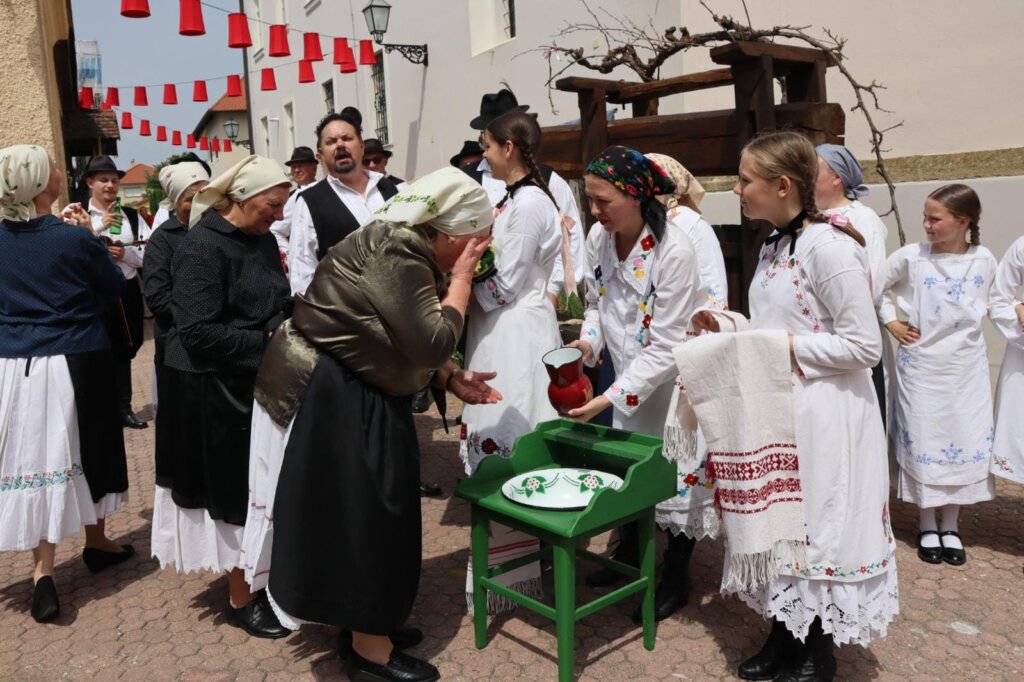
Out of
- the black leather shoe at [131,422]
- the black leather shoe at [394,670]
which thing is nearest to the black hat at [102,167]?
the black leather shoe at [131,422]

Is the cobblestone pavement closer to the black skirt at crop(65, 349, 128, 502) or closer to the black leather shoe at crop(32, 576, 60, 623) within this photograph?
the black leather shoe at crop(32, 576, 60, 623)

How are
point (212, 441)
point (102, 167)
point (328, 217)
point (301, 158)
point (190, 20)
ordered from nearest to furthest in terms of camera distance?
point (212, 441) < point (328, 217) < point (102, 167) < point (301, 158) < point (190, 20)

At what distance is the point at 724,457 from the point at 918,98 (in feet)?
18.0

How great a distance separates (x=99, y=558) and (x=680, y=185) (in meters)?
3.48

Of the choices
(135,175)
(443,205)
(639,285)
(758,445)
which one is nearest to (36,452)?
(443,205)

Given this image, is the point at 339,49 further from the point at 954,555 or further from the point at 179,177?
the point at 954,555

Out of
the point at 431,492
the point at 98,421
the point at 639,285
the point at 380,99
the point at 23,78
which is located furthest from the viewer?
the point at 380,99

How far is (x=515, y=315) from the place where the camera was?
369cm

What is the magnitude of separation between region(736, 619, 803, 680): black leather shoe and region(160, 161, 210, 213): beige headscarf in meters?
Result: 3.43

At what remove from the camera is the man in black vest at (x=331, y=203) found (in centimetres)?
476

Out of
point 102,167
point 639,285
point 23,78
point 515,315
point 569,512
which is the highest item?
point 23,78

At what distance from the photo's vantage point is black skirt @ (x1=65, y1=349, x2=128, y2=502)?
12.8 ft

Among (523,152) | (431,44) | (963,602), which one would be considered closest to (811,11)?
(523,152)

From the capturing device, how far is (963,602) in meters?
3.63
